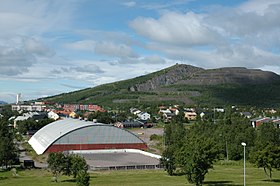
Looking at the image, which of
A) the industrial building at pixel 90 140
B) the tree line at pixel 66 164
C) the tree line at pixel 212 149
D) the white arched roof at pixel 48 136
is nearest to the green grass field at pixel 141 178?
the tree line at pixel 66 164

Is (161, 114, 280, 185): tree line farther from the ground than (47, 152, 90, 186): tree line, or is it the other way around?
(161, 114, 280, 185): tree line

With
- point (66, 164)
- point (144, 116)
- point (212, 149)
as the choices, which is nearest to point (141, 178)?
point (66, 164)

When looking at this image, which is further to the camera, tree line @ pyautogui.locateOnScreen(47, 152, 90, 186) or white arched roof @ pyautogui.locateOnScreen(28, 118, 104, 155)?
white arched roof @ pyautogui.locateOnScreen(28, 118, 104, 155)

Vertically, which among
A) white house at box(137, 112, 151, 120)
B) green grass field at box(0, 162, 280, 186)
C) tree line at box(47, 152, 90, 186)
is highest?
white house at box(137, 112, 151, 120)

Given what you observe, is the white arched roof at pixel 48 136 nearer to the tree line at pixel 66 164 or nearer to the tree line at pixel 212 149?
the tree line at pixel 212 149

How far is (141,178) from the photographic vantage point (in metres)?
37.8

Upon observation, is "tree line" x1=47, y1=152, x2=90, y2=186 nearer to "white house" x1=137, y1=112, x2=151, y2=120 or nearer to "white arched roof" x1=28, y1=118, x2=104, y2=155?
"white arched roof" x1=28, y1=118, x2=104, y2=155

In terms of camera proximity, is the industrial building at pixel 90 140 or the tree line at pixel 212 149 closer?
the tree line at pixel 212 149

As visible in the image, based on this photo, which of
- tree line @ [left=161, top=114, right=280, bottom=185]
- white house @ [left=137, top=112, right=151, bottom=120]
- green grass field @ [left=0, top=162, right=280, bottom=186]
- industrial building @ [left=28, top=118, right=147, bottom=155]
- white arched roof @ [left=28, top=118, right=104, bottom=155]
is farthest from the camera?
white house @ [left=137, top=112, right=151, bottom=120]

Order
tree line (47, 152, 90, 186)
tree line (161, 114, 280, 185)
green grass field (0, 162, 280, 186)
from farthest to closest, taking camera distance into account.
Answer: tree line (47, 152, 90, 186) → green grass field (0, 162, 280, 186) → tree line (161, 114, 280, 185)

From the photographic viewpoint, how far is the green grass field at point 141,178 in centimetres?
3472

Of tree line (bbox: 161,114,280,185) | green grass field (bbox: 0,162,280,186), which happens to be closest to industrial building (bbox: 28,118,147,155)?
tree line (bbox: 161,114,280,185)

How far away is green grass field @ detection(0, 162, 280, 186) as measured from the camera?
34719 mm

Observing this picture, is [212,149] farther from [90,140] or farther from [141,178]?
[90,140]
